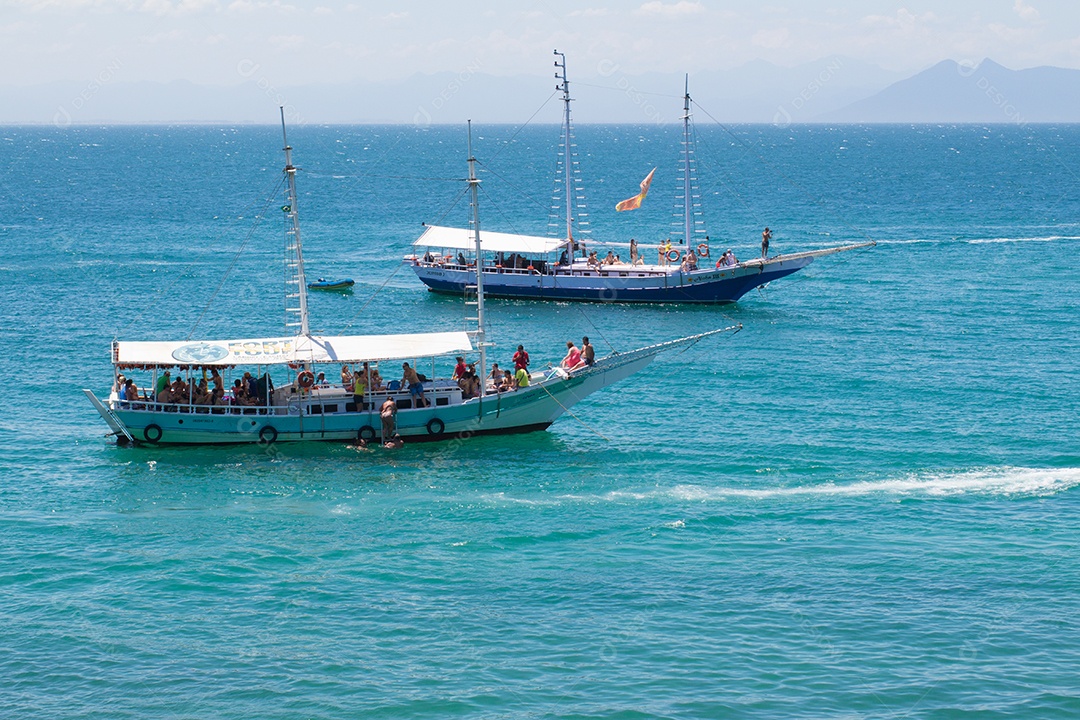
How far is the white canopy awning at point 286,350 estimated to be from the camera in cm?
4481

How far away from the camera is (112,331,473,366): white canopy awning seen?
44812 mm

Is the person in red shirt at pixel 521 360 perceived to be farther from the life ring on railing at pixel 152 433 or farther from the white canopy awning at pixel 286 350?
the life ring on railing at pixel 152 433

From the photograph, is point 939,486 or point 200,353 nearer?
point 939,486

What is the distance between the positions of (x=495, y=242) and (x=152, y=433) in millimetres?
36636

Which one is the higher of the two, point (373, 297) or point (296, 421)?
point (373, 297)

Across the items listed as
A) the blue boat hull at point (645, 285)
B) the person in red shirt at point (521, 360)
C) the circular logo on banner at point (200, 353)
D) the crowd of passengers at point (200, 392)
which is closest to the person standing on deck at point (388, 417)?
the crowd of passengers at point (200, 392)

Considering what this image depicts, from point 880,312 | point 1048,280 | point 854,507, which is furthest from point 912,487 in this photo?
point 1048,280

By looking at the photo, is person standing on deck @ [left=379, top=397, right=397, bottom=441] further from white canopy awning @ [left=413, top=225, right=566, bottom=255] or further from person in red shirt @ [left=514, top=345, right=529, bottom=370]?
white canopy awning @ [left=413, top=225, right=566, bottom=255]

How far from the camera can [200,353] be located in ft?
149

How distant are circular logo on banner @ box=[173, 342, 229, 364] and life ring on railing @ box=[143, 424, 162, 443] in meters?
2.74

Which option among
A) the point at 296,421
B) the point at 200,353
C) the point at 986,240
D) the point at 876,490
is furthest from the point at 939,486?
the point at 986,240

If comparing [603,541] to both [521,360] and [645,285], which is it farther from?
[645,285]

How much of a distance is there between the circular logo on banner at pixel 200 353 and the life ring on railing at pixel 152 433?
2737 mm

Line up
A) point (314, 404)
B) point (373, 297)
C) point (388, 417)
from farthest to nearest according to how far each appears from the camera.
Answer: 1. point (373, 297)
2. point (314, 404)
3. point (388, 417)
